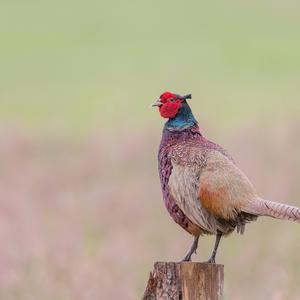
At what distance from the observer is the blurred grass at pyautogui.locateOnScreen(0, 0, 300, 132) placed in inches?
848

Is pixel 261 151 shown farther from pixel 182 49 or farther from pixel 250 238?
pixel 182 49

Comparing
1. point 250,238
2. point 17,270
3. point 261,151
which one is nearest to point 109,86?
point 261,151

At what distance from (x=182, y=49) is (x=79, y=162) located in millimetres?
13548

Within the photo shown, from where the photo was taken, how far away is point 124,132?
Answer: 1739 cm

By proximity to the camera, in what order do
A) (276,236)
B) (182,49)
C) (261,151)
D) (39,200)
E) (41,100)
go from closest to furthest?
(276,236) < (39,200) < (261,151) < (41,100) < (182,49)

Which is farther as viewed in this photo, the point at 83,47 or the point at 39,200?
the point at 83,47

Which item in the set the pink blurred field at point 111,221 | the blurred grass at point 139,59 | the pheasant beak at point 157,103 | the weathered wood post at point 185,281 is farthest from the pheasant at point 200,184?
the blurred grass at point 139,59

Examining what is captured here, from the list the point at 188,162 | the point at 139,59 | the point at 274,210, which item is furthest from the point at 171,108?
the point at 139,59

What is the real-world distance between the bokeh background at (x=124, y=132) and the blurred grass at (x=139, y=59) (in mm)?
56

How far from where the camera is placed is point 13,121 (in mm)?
19875

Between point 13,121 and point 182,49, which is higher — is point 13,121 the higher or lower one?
the lower one

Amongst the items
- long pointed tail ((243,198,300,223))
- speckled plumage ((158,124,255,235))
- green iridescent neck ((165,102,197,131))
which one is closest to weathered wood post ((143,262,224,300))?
long pointed tail ((243,198,300,223))

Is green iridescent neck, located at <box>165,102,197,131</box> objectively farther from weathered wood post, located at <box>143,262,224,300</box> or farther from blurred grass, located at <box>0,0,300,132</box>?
blurred grass, located at <box>0,0,300,132</box>

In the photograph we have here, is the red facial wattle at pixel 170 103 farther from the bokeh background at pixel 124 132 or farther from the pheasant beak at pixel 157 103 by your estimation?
the bokeh background at pixel 124 132
